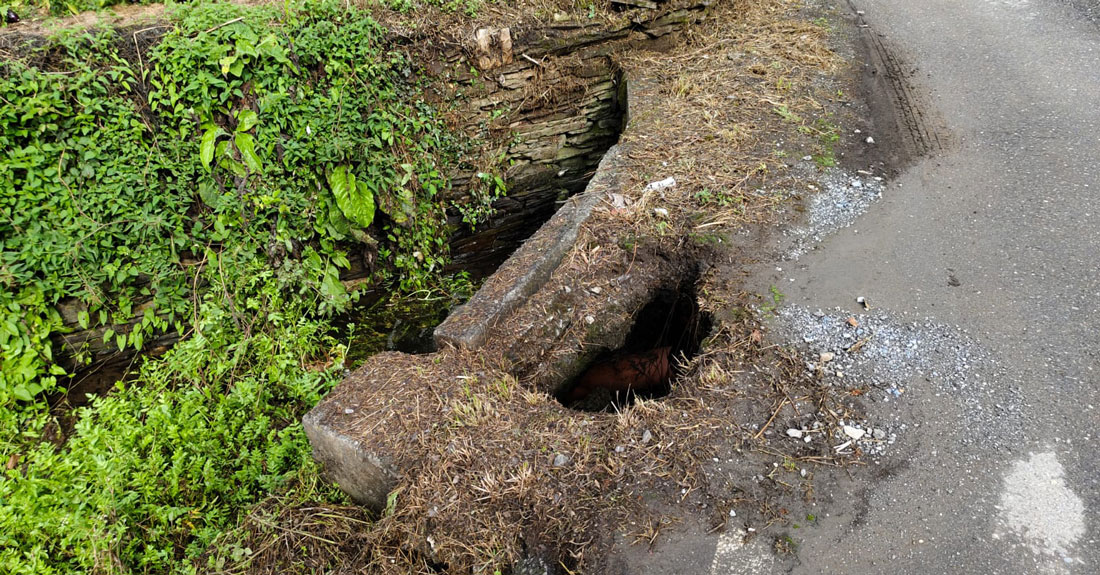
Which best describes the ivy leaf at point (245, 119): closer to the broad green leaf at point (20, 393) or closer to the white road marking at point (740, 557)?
the broad green leaf at point (20, 393)

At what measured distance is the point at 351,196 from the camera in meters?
5.06

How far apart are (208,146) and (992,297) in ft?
17.3

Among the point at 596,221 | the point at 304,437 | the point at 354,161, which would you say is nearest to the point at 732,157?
the point at 596,221

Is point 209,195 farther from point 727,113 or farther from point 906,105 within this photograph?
point 906,105

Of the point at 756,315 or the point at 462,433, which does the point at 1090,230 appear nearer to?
the point at 756,315

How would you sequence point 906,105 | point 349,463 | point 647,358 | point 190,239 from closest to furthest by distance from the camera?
point 349,463 → point 647,358 → point 190,239 → point 906,105

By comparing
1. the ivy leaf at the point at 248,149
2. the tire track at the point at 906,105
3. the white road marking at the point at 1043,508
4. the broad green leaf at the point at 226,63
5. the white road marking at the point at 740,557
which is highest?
the broad green leaf at the point at 226,63

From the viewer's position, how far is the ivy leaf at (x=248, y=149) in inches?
184

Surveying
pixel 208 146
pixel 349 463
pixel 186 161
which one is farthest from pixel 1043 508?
pixel 186 161

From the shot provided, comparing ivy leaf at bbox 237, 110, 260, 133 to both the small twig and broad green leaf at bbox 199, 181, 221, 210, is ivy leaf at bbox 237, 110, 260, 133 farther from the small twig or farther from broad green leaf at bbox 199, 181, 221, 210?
the small twig

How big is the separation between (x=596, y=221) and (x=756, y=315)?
4.29ft

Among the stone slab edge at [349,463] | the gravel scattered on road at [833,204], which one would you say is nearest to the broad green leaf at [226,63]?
the stone slab edge at [349,463]

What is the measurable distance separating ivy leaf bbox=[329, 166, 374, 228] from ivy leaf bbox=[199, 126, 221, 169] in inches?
33.8

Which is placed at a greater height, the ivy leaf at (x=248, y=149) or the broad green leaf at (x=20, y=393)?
the ivy leaf at (x=248, y=149)
